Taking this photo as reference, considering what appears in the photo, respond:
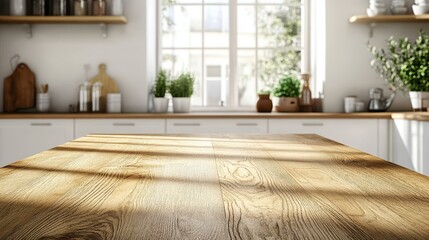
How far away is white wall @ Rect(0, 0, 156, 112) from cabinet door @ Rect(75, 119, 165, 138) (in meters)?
0.46

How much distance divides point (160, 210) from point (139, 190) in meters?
0.24

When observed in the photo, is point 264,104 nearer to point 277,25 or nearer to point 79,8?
point 277,25

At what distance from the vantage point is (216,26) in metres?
6.20

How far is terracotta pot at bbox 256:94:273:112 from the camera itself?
5.77 meters

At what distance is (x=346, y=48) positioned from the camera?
5805 millimetres

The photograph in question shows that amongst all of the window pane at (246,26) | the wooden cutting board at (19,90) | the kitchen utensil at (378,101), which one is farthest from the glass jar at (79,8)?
the kitchen utensil at (378,101)

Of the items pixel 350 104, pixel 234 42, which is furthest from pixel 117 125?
pixel 350 104

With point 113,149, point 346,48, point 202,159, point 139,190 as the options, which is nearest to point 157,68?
point 346,48

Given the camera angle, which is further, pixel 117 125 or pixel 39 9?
pixel 39 9

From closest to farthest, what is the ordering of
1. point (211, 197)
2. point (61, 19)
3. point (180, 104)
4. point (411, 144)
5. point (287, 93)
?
point (211, 197), point (411, 144), point (61, 19), point (180, 104), point (287, 93)

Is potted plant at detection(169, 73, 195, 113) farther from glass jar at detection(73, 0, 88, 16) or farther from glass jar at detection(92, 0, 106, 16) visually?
glass jar at detection(73, 0, 88, 16)

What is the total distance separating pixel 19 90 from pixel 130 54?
1.05m

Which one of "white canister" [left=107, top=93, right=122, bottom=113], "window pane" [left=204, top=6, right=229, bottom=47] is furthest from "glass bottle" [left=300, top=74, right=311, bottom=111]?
"white canister" [left=107, top=93, right=122, bottom=113]

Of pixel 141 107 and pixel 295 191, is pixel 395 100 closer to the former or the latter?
pixel 141 107
